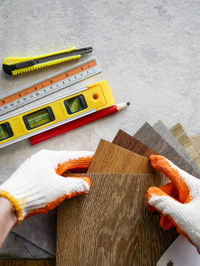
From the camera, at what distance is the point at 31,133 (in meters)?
1.49

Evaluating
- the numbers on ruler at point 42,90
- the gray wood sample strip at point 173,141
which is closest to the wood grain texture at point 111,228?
the gray wood sample strip at point 173,141

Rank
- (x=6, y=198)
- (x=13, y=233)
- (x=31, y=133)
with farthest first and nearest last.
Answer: (x=31, y=133), (x=13, y=233), (x=6, y=198)

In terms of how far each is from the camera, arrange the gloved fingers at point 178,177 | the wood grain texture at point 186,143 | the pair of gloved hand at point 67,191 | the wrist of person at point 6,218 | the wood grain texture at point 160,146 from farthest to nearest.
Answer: the wood grain texture at point 186,143 < the wood grain texture at point 160,146 < the gloved fingers at point 178,177 < the pair of gloved hand at point 67,191 < the wrist of person at point 6,218

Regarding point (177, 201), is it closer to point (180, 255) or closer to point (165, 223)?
point (165, 223)

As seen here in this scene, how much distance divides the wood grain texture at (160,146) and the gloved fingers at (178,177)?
117 mm

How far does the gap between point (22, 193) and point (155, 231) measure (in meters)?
0.58

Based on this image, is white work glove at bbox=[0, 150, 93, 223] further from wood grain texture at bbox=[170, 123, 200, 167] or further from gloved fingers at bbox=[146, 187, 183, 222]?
wood grain texture at bbox=[170, 123, 200, 167]

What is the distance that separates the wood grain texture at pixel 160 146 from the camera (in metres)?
1.29

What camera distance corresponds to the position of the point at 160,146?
1329 mm

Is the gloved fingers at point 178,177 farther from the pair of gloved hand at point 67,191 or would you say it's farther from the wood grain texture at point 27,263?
the wood grain texture at point 27,263

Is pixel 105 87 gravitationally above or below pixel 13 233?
above

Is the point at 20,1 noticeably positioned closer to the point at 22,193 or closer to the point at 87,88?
the point at 87,88

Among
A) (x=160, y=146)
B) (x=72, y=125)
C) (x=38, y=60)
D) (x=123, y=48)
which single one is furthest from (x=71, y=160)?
(x=123, y=48)

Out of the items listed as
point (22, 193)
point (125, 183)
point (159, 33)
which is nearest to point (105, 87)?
point (159, 33)
